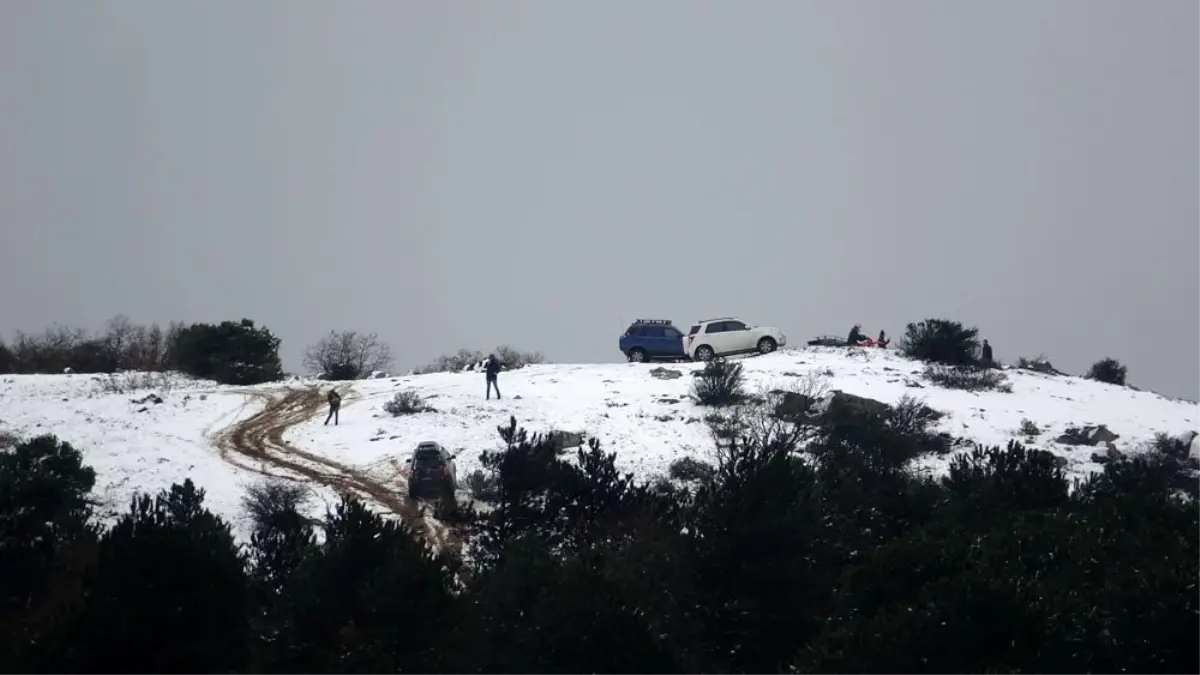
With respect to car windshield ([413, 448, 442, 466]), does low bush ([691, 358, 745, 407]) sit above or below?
above

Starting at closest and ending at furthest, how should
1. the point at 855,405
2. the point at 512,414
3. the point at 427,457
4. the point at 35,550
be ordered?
the point at 35,550
the point at 427,457
the point at 855,405
the point at 512,414

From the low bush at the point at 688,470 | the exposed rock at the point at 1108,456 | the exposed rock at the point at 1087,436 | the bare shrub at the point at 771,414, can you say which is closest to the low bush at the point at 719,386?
the bare shrub at the point at 771,414

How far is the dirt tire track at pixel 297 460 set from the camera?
77.1 feet

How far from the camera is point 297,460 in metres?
29.5

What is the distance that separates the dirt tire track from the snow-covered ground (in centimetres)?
63

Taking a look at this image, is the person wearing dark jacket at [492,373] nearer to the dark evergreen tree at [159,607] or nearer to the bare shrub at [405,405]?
the bare shrub at [405,405]

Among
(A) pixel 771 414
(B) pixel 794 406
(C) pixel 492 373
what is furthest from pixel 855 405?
(C) pixel 492 373

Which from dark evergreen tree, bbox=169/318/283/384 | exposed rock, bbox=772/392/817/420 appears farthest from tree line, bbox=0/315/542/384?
→ exposed rock, bbox=772/392/817/420

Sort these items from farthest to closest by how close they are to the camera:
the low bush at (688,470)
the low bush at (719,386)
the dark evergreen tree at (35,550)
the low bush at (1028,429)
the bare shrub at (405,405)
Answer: the bare shrub at (405,405), the low bush at (719,386), the low bush at (1028,429), the low bush at (688,470), the dark evergreen tree at (35,550)

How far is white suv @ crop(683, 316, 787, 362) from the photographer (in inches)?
1734

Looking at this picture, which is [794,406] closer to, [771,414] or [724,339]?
[771,414]

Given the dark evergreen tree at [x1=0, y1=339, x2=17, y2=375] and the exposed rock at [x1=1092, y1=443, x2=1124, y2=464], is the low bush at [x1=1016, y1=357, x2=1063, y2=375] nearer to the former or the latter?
the exposed rock at [x1=1092, y1=443, x2=1124, y2=464]

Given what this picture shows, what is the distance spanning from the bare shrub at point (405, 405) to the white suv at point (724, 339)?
12.9 metres

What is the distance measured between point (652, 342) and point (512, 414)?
41.3 feet
